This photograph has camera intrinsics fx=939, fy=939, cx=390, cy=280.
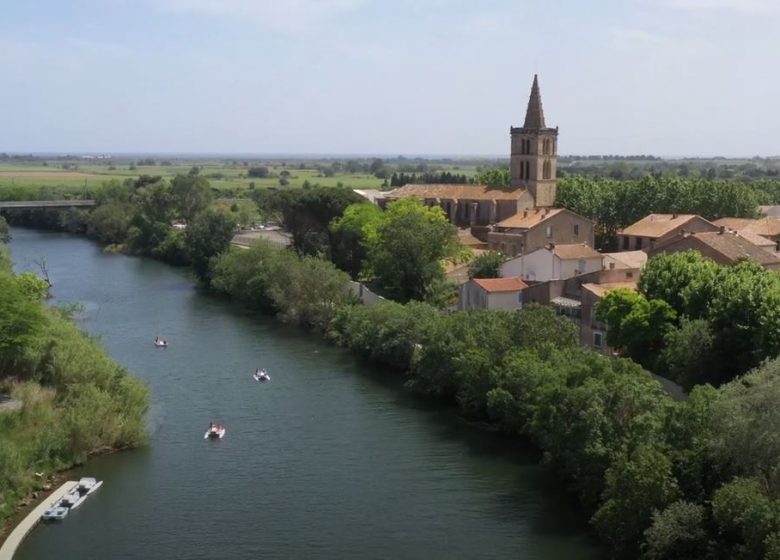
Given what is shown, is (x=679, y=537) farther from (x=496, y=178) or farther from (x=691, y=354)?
(x=496, y=178)

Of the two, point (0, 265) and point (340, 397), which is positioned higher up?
point (0, 265)

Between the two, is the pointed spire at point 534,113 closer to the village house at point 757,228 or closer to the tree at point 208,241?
the village house at point 757,228

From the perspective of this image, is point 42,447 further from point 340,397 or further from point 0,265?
point 0,265

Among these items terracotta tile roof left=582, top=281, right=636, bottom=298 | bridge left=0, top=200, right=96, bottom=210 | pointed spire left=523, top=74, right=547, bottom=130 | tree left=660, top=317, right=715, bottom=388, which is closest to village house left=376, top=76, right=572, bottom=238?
pointed spire left=523, top=74, right=547, bottom=130

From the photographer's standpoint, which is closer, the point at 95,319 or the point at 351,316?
the point at 351,316

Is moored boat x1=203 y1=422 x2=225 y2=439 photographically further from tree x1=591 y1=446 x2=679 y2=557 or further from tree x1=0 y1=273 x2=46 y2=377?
tree x1=591 y1=446 x2=679 y2=557

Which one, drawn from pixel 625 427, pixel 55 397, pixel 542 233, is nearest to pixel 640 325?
pixel 625 427

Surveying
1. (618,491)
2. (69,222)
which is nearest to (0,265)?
(618,491)

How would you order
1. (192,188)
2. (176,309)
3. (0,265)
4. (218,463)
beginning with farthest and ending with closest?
(192,188) → (176,309) → (0,265) → (218,463)
